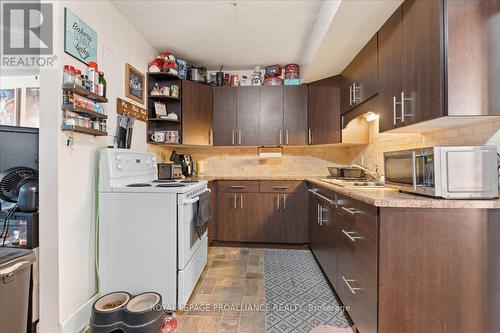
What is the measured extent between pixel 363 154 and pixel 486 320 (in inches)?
80.7

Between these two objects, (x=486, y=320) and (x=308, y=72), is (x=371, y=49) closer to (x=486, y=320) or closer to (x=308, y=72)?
(x=308, y=72)

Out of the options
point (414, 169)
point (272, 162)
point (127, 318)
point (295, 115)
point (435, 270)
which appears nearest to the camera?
point (435, 270)

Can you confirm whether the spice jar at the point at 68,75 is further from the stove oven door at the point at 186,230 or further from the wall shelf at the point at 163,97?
the wall shelf at the point at 163,97

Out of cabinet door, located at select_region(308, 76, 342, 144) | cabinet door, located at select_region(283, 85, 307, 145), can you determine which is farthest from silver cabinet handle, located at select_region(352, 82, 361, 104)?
cabinet door, located at select_region(283, 85, 307, 145)

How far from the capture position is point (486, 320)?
1.16 meters

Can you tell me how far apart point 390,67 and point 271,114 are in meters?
1.73

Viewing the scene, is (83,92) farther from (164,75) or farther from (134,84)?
(164,75)

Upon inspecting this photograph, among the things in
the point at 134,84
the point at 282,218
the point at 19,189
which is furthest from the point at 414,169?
the point at 134,84

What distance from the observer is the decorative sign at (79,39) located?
1.53 metres

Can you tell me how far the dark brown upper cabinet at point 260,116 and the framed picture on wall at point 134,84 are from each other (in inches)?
40.1

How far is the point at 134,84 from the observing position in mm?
2412

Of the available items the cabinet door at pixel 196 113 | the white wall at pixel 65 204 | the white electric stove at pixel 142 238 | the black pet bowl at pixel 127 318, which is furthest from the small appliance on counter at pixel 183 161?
the black pet bowl at pixel 127 318

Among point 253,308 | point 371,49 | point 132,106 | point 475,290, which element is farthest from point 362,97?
point 132,106

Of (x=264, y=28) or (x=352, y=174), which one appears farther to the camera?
(x=352, y=174)
